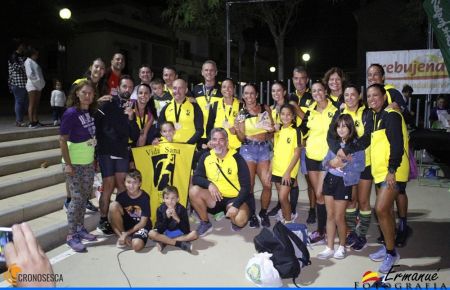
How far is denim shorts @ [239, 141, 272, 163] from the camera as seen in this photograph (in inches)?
222

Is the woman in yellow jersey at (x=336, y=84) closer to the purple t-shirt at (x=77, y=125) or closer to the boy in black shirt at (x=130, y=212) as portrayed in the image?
the boy in black shirt at (x=130, y=212)

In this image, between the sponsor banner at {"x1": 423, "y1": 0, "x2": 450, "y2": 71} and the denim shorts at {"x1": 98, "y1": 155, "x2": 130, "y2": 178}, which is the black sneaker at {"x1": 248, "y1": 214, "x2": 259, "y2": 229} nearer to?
the denim shorts at {"x1": 98, "y1": 155, "x2": 130, "y2": 178}

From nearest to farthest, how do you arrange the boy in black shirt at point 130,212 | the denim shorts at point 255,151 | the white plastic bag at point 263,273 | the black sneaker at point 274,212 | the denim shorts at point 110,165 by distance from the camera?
the white plastic bag at point 263,273, the boy in black shirt at point 130,212, the denim shorts at point 110,165, the denim shorts at point 255,151, the black sneaker at point 274,212

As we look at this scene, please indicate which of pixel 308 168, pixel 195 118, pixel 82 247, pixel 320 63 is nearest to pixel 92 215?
pixel 82 247

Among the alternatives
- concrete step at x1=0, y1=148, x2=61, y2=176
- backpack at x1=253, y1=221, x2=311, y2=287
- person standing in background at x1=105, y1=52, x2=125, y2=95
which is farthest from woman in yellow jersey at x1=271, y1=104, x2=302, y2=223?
concrete step at x1=0, y1=148, x2=61, y2=176

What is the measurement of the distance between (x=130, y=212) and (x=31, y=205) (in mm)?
1498

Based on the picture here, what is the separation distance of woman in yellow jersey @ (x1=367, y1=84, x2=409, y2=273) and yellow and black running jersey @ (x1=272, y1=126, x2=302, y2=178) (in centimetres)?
120

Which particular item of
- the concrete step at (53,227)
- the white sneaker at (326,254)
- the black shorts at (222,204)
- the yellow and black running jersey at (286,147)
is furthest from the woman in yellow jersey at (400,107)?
the concrete step at (53,227)

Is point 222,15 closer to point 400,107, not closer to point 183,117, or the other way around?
point 183,117

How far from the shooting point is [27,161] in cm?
669

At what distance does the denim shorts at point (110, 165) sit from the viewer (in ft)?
17.0

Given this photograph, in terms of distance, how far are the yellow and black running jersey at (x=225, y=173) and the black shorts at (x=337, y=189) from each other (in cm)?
116

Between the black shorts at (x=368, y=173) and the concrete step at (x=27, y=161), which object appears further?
the concrete step at (x=27, y=161)

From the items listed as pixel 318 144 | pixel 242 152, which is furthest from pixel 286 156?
pixel 242 152
